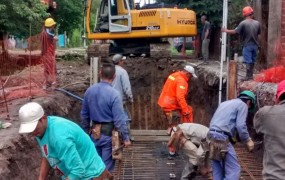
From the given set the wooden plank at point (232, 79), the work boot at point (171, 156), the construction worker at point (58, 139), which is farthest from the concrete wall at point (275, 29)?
the construction worker at point (58, 139)

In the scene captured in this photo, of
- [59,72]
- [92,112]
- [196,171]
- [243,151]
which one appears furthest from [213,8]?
[92,112]

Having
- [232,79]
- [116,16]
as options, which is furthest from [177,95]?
[116,16]

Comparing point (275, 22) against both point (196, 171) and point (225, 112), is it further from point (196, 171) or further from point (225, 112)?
point (225, 112)

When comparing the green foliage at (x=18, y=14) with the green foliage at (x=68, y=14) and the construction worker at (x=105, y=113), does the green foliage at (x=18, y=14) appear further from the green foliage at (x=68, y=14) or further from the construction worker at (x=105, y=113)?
the green foliage at (x=68, y=14)

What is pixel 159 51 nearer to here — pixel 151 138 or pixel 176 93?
pixel 151 138

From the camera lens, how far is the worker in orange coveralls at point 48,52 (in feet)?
37.6

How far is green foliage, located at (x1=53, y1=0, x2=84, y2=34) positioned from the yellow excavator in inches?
339

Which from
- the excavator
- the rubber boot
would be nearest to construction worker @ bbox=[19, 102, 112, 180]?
the rubber boot

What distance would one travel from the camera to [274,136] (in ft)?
11.6

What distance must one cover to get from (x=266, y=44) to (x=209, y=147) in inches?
267

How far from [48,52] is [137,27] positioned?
668 centimetres

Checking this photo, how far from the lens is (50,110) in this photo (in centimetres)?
987

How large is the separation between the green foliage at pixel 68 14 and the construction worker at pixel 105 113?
21.3 meters

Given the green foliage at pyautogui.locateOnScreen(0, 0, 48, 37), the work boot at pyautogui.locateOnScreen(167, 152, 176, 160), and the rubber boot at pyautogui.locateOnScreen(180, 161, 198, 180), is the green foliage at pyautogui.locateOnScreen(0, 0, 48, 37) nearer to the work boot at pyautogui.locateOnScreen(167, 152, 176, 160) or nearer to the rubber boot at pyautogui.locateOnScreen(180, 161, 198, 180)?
the work boot at pyautogui.locateOnScreen(167, 152, 176, 160)
